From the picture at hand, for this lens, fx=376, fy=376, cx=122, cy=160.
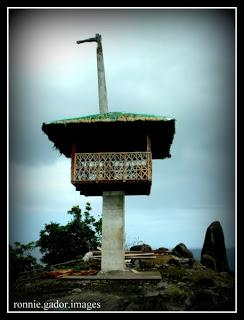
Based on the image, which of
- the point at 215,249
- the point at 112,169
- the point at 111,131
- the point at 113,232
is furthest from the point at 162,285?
the point at 215,249

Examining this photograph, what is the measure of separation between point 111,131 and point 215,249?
33.5ft

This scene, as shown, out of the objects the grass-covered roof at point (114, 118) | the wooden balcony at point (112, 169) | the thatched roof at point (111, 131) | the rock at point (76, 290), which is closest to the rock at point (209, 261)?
the thatched roof at point (111, 131)

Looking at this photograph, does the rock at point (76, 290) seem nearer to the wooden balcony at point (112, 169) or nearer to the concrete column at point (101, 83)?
the wooden balcony at point (112, 169)

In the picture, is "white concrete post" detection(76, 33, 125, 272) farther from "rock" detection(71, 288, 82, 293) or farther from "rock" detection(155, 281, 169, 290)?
"rock" detection(71, 288, 82, 293)

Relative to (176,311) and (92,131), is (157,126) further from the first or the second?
(176,311)

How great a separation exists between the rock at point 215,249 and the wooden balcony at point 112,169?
799 cm

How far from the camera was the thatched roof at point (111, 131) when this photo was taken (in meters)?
14.1

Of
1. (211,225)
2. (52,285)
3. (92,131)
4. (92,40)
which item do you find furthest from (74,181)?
(211,225)

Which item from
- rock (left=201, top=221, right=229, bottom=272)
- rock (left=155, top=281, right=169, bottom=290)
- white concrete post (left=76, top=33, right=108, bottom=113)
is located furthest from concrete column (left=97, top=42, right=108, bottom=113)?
rock (left=201, top=221, right=229, bottom=272)

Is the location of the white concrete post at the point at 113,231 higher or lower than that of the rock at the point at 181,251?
higher

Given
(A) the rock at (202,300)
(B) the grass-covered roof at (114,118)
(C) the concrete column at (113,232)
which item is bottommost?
(A) the rock at (202,300)

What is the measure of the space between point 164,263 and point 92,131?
704 centimetres

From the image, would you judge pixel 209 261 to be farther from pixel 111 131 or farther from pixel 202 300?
pixel 111 131

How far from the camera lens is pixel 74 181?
1395cm
